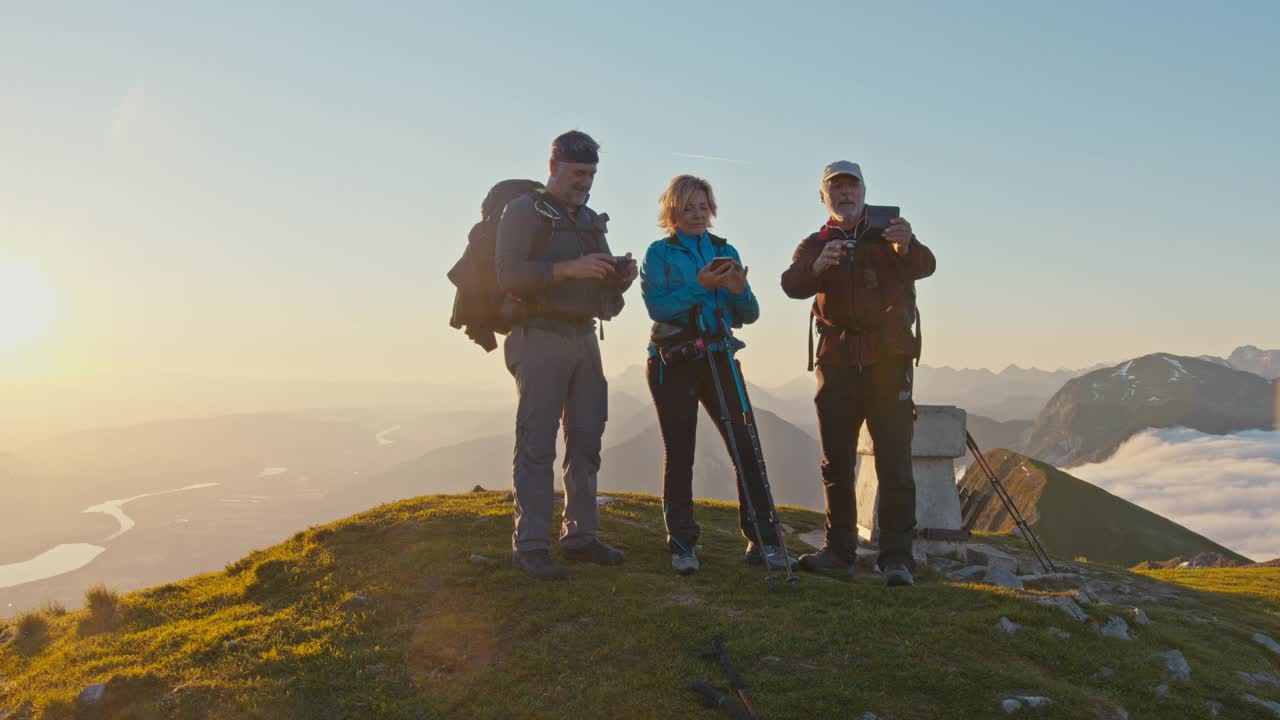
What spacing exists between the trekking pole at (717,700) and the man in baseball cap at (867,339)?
9.84 feet

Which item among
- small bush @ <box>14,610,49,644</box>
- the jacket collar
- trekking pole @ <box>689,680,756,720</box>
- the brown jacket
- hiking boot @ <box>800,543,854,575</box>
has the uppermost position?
the jacket collar

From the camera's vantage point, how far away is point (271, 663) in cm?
562

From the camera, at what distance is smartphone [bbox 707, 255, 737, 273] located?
6.79 metres

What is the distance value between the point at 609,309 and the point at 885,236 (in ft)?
8.63

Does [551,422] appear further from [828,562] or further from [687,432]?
[828,562]

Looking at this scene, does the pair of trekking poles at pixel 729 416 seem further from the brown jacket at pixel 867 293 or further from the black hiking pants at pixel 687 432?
the brown jacket at pixel 867 293

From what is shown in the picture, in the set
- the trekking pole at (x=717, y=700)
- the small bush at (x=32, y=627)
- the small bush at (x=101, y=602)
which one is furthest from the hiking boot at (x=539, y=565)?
the small bush at (x=32, y=627)

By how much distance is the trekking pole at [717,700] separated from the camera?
4559 millimetres

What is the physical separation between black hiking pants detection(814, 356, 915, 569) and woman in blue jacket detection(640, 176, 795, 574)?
85cm

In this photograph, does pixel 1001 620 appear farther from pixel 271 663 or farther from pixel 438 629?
pixel 271 663

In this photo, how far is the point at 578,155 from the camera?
22.7 feet

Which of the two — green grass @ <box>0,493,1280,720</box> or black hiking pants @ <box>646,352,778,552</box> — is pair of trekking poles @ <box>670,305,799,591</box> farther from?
green grass @ <box>0,493,1280,720</box>

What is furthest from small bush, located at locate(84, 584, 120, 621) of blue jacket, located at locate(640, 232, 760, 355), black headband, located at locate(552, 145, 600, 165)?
black headband, located at locate(552, 145, 600, 165)

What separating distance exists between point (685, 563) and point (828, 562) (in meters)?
1.50
